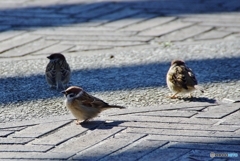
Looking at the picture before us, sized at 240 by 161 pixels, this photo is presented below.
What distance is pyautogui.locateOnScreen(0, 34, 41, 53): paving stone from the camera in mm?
8516

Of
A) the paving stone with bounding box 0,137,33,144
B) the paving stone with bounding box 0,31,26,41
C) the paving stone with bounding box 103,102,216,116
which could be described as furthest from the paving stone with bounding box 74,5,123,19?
the paving stone with bounding box 0,137,33,144

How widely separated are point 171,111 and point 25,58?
241 centimetres

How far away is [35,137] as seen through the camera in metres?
5.68

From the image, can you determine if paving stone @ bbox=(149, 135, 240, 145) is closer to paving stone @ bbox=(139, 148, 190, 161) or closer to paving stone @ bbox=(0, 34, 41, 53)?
paving stone @ bbox=(139, 148, 190, 161)

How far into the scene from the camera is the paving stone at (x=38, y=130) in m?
5.71

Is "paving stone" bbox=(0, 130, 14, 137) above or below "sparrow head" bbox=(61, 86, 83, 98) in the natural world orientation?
below

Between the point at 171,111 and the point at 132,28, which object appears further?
the point at 132,28

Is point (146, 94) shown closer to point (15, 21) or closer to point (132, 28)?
point (132, 28)

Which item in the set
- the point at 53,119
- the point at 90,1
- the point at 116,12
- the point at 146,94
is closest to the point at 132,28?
the point at 116,12

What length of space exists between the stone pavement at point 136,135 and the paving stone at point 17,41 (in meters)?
2.55

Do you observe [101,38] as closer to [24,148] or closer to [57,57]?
[57,57]

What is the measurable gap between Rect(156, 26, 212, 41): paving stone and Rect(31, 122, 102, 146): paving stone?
2.94 meters

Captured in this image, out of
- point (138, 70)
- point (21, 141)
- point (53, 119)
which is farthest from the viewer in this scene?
point (138, 70)

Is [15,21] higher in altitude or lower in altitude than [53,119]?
higher
